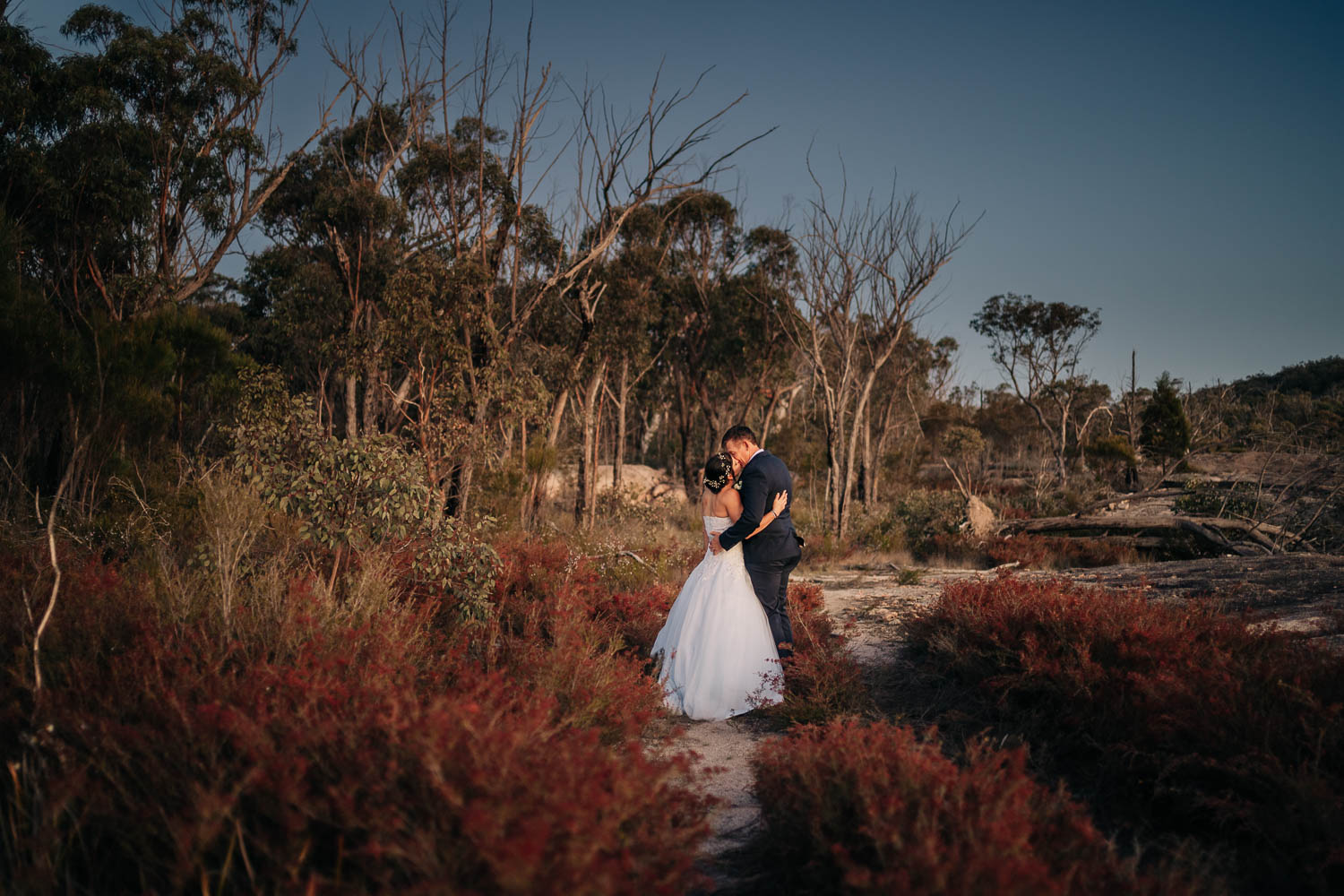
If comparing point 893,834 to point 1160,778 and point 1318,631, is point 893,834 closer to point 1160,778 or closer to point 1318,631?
point 1160,778

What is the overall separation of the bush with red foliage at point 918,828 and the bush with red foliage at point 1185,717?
Result: 0.59 metres

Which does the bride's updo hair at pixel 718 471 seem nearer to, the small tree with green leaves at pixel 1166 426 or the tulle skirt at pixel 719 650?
the tulle skirt at pixel 719 650

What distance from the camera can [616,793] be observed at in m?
2.32

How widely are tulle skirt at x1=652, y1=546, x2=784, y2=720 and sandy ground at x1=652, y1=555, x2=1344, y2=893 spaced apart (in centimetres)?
16

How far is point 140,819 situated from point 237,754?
1.04ft

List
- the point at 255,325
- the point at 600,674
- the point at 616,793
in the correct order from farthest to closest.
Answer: the point at 255,325 < the point at 600,674 < the point at 616,793

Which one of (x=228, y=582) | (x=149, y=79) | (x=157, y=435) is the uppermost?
(x=149, y=79)

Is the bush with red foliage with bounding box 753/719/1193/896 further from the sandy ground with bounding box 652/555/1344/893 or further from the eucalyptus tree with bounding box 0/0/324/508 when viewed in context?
the eucalyptus tree with bounding box 0/0/324/508

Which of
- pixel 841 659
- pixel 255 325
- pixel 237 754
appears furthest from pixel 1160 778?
pixel 255 325

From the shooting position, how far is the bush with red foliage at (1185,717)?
2.66 meters

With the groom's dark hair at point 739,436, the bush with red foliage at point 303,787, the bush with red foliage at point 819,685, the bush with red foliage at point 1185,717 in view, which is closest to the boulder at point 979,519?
the bush with red foliage at point 1185,717

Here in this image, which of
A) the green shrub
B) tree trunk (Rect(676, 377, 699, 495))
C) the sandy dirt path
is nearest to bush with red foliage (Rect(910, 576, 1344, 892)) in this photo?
the sandy dirt path

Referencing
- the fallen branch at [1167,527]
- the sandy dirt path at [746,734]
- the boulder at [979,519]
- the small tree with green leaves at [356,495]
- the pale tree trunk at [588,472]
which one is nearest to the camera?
the sandy dirt path at [746,734]

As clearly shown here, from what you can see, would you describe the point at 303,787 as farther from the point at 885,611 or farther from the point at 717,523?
the point at 885,611
